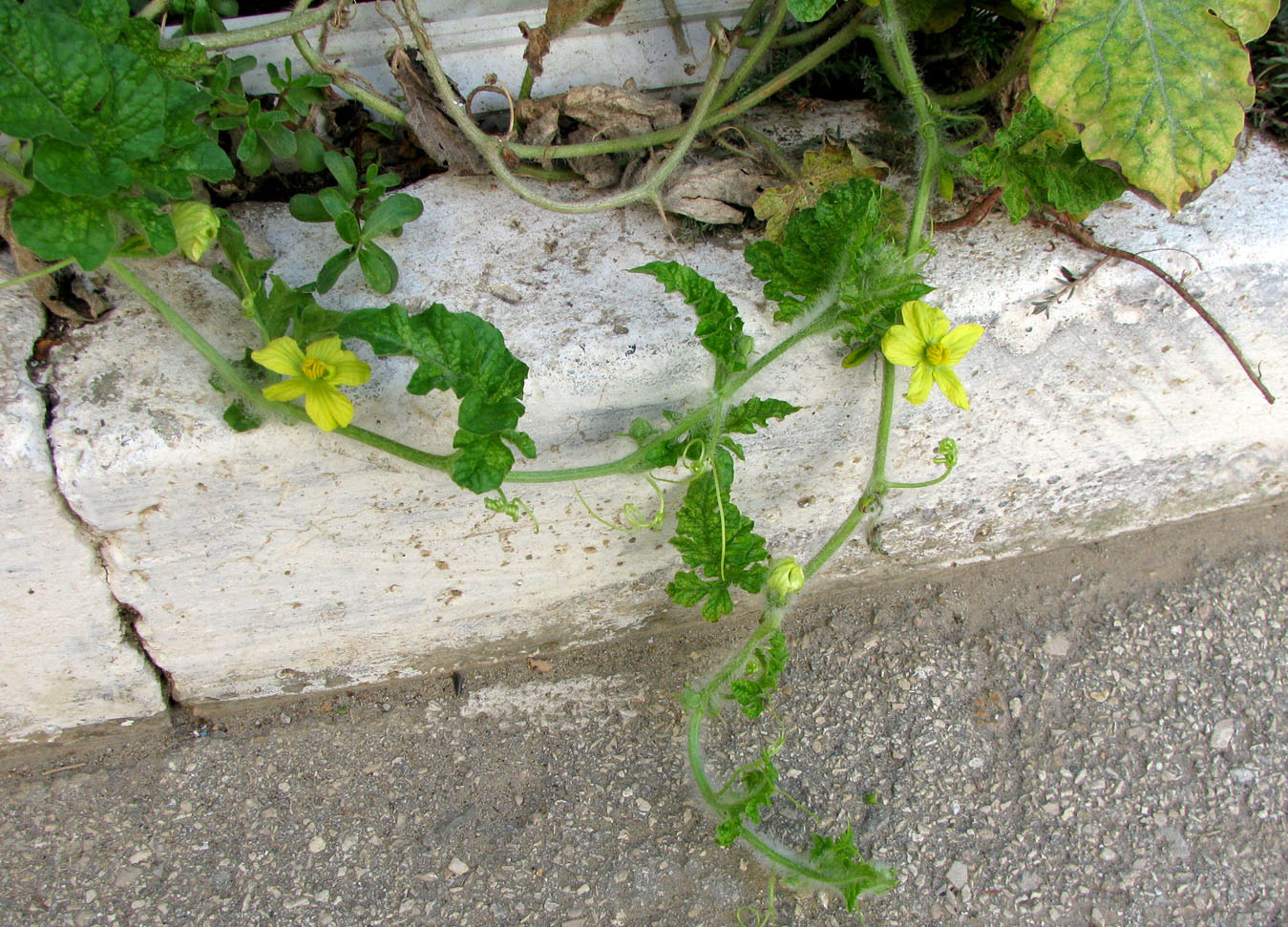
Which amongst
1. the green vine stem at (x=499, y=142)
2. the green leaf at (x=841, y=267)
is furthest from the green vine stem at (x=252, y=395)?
the green leaf at (x=841, y=267)

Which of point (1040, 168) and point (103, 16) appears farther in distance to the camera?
point (1040, 168)

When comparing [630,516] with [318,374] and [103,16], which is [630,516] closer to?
[318,374]

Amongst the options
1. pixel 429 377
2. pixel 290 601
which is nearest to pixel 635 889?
pixel 290 601

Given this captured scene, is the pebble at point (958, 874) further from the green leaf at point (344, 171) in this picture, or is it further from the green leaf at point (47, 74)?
the green leaf at point (47, 74)

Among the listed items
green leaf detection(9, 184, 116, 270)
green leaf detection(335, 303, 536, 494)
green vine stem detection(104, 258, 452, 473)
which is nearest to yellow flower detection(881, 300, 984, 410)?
green leaf detection(335, 303, 536, 494)

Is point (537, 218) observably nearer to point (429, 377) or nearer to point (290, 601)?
point (429, 377)

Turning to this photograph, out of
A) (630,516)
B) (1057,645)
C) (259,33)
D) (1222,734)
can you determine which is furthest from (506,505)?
(1222,734)
